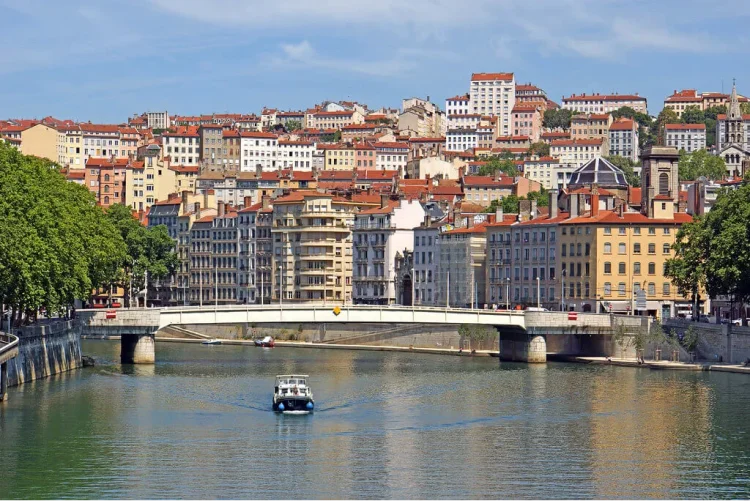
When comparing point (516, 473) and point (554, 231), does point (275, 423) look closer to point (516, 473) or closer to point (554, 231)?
point (516, 473)

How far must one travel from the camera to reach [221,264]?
183 m

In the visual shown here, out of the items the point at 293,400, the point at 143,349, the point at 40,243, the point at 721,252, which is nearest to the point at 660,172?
the point at 721,252

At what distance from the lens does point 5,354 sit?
77.2 meters

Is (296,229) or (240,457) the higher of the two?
(296,229)

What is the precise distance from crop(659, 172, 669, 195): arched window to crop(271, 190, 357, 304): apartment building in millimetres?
35434

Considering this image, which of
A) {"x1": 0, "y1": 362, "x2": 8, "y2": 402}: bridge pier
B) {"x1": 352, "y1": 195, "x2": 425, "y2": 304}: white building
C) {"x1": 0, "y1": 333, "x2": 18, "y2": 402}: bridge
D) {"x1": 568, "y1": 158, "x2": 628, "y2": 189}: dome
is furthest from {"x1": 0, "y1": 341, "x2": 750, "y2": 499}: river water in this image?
{"x1": 352, "y1": 195, "x2": 425, "y2": 304}: white building

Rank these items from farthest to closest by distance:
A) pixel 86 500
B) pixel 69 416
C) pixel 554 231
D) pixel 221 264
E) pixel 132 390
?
pixel 221 264 < pixel 554 231 < pixel 132 390 < pixel 69 416 < pixel 86 500

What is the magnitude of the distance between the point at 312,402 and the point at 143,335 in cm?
2901

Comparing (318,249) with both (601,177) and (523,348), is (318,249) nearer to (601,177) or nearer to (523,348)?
(601,177)

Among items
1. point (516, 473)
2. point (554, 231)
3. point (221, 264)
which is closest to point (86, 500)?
point (516, 473)

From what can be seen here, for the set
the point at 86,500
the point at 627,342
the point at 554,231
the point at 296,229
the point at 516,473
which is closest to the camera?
the point at 86,500

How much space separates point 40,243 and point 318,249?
84.8 metres

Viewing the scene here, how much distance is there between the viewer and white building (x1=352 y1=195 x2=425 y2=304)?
529 ft

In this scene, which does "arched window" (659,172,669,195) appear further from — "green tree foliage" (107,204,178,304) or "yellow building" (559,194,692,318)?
"green tree foliage" (107,204,178,304)
